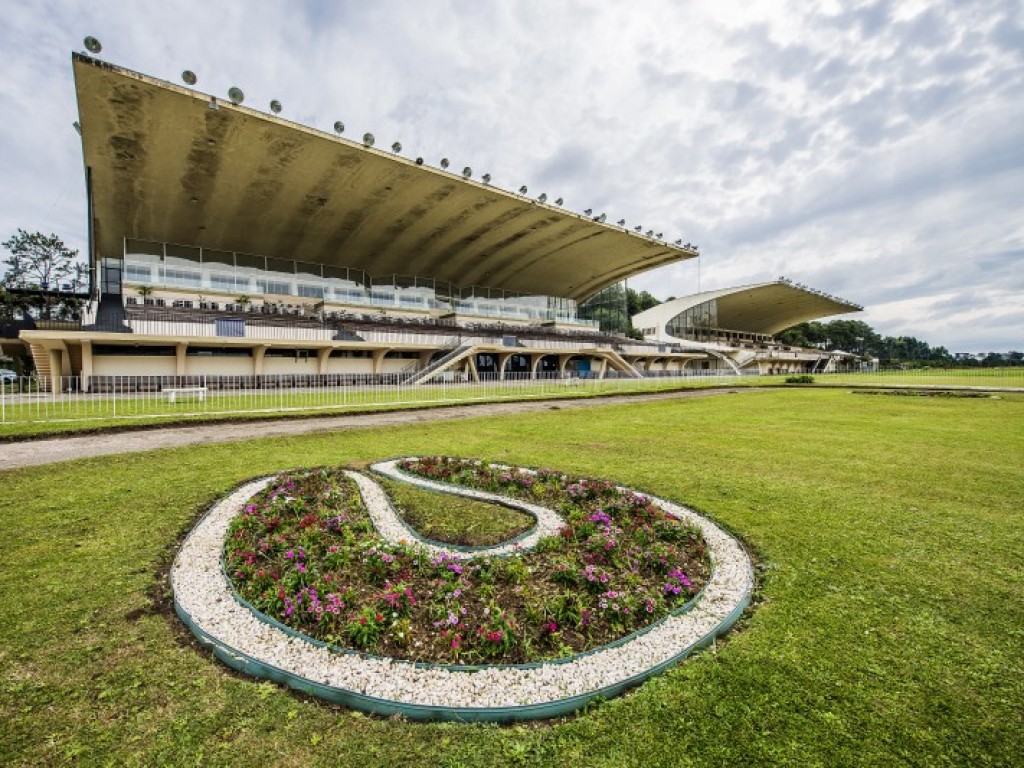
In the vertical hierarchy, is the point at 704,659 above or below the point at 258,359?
below

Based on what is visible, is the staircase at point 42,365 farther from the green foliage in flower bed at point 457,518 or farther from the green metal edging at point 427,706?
the green metal edging at point 427,706

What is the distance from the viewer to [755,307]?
95.5 m

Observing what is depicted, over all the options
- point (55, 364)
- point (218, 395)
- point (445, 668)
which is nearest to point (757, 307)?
point (218, 395)

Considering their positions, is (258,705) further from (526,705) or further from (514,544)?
(514,544)

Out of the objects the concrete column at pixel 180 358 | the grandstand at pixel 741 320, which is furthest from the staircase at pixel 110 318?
the grandstand at pixel 741 320

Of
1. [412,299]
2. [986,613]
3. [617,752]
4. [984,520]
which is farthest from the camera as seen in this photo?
[412,299]

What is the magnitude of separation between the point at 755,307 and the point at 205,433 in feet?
336

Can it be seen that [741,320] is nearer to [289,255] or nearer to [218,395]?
[289,255]

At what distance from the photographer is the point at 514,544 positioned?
19.9 feet

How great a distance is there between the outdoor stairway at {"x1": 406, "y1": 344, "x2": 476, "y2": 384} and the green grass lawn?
29.7 m

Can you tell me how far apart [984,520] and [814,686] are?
5814 millimetres

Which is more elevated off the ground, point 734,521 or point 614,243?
point 614,243

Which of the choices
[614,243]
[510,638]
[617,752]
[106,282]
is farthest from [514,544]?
[106,282]

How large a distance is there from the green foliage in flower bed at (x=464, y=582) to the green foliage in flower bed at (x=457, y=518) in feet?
1.95
